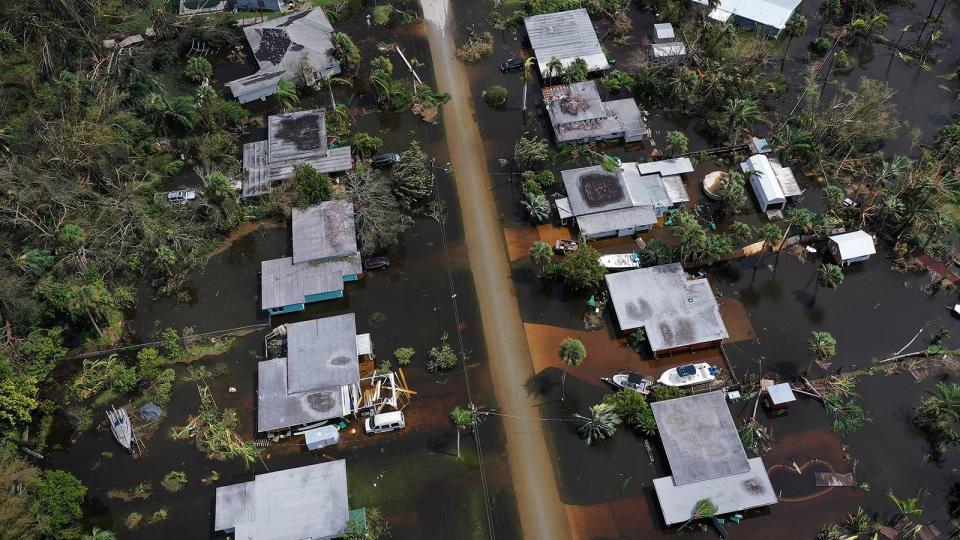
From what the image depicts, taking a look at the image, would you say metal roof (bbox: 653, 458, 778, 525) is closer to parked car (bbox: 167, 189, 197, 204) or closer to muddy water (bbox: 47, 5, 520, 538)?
muddy water (bbox: 47, 5, 520, 538)

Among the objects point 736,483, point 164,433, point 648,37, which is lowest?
point 736,483

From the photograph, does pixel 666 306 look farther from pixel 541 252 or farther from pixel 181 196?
pixel 181 196

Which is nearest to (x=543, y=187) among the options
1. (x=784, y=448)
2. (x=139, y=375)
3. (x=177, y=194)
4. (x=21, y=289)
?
(x=784, y=448)

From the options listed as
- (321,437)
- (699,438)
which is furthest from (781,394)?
(321,437)

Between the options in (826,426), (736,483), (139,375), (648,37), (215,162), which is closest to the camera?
(736,483)

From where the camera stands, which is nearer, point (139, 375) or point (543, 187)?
point (139, 375)

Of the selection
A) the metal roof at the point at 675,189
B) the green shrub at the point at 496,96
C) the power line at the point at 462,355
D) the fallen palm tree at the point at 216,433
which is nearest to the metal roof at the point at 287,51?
the green shrub at the point at 496,96

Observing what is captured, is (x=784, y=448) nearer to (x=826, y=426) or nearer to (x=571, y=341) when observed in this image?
(x=826, y=426)

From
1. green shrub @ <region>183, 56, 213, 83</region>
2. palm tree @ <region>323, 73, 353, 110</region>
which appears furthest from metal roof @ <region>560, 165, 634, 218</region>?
green shrub @ <region>183, 56, 213, 83</region>
